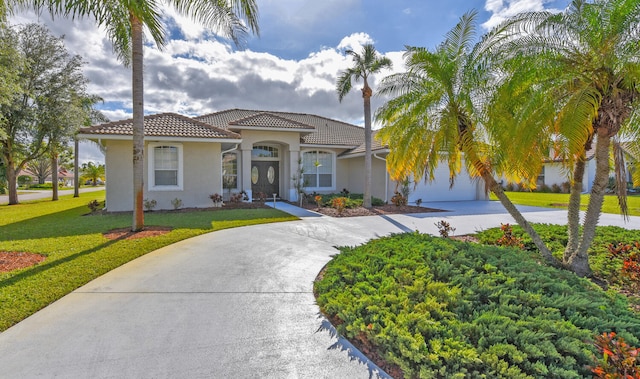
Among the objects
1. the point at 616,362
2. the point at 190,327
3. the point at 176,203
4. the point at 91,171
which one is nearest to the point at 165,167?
the point at 176,203

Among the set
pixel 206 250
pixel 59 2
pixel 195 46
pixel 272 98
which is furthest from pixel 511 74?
pixel 272 98

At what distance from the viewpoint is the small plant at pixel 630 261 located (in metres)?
4.92

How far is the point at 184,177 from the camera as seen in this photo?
14484 millimetres

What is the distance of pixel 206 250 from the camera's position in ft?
23.4

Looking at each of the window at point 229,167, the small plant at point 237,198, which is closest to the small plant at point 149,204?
the small plant at point 237,198

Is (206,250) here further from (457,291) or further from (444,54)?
(444,54)

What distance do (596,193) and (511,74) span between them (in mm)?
2665

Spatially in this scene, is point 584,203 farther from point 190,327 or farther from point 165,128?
point 165,128

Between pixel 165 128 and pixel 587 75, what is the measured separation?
14547 millimetres

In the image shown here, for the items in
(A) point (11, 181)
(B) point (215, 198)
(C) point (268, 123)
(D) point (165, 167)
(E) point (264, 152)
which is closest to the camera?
(D) point (165, 167)

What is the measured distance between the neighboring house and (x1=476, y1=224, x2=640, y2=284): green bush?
935 centimetres

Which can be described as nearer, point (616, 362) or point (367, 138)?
point (616, 362)

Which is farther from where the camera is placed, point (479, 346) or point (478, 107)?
point (478, 107)

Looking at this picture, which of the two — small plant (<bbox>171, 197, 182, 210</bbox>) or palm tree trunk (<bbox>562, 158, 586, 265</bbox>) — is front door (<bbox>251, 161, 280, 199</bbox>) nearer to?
small plant (<bbox>171, 197, 182, 210</bbox>)
